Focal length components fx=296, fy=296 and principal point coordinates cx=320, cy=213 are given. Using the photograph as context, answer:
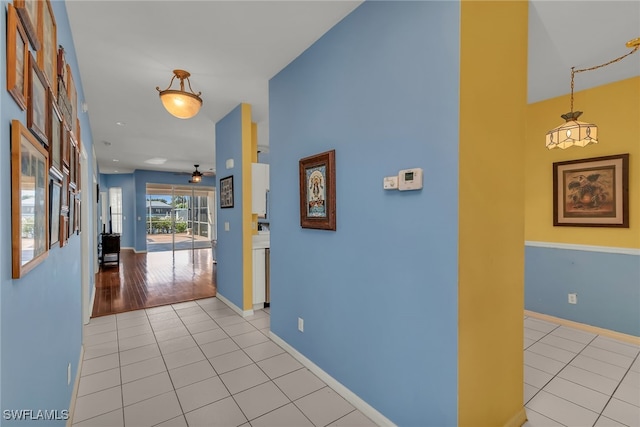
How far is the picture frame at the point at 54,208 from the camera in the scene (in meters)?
1.38

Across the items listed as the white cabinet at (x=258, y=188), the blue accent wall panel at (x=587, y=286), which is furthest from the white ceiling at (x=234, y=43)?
the blue accent wall panel at (x=587, y=286)

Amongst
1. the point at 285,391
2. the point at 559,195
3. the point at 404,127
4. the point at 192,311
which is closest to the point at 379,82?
the point at 404,127

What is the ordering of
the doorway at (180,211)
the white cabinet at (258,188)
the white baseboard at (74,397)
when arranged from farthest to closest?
the doorway at (180,211) → the white cabinet at (258,188) → the white baseboard at (74,397)

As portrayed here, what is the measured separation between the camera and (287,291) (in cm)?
285

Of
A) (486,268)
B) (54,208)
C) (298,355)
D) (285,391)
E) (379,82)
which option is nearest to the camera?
(54,208)

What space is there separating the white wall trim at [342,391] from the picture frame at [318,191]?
3.82 ft

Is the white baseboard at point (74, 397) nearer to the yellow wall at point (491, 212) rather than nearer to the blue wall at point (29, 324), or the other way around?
the blue wall at point (29, 324)

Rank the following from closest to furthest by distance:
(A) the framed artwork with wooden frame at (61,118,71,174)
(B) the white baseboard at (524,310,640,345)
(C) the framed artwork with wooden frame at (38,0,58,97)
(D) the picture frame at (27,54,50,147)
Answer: (D) the picture frame at (27,54,50,147) < (C) the framed artwork with wooden frame at (38,0,58,97) < (A) the framed artwork with wooden frame at (61,118,71,174) < (B) the white baseboard at (524,310,640,345)

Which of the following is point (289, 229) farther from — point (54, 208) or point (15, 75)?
point (15, 75)

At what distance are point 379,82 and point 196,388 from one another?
8.44 feet

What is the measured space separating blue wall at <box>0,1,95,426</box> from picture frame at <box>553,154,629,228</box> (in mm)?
4673

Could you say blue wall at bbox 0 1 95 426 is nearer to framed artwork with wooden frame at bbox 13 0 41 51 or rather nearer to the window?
framed artwork with wooden frame at bbox 13 0 41 51

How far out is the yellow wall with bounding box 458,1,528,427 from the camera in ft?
4.94

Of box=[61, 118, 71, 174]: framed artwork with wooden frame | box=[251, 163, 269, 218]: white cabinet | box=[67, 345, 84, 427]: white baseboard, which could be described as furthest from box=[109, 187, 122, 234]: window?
box=[61, 118, 71, 174]: framed artwork with wooden frame
